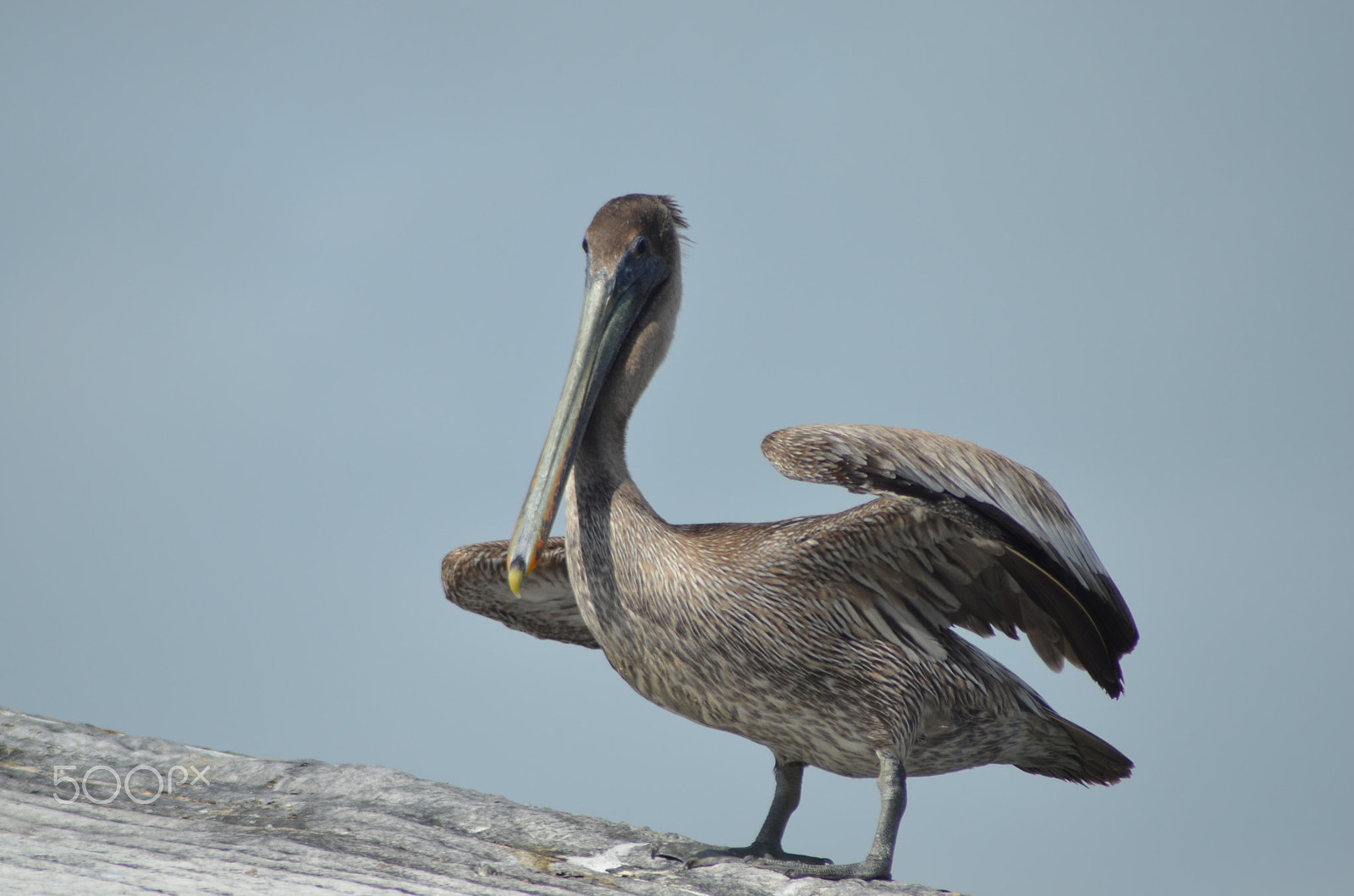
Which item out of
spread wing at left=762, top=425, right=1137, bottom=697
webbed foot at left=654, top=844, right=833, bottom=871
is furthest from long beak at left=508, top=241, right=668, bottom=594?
webbed foot at left=654, top=844, right=833, bottom=871

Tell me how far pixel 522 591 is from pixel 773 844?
1764 millimetres

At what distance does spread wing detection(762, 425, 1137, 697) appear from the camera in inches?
175

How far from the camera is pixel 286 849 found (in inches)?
157

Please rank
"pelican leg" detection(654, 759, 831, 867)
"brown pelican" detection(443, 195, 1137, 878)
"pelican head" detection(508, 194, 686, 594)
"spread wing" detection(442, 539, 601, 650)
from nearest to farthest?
→ "brown pelican" detection(443, 195, 1137, 878) → "pelican leg" detection(654, 759, 831, 867) → "pelican head" detection(508, 194, 686, 594) → "spread wing" detection(442, 539, 601, 650)

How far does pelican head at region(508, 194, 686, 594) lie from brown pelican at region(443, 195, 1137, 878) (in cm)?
1

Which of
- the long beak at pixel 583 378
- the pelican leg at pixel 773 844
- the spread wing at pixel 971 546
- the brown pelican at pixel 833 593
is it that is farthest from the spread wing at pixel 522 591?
the spread wing at pixel 971 546

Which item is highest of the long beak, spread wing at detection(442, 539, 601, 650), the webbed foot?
the long beak

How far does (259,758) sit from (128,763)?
22.8 inches

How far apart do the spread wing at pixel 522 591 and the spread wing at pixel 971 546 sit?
65.8 inches

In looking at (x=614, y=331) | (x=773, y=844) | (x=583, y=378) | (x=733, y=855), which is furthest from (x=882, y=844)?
(x=614, y=331)

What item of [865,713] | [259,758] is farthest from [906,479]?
[259,758]

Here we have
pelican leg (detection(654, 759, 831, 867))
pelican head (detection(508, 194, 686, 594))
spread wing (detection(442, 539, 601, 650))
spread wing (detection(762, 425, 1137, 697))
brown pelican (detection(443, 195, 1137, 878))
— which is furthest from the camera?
spread wing (detection(442, 539, 601, 650))

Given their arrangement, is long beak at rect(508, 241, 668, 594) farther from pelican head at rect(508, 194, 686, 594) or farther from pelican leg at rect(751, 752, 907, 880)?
pelican leg at rect(751, 752, 907, 880)

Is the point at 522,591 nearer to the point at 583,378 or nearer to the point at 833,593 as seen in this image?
the point at 583,378
